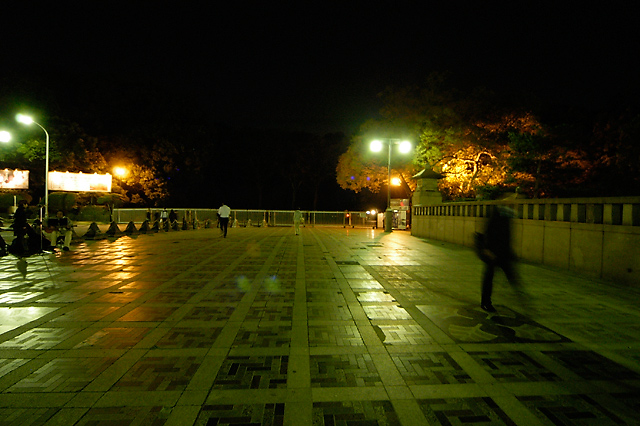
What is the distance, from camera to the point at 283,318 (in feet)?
17.9

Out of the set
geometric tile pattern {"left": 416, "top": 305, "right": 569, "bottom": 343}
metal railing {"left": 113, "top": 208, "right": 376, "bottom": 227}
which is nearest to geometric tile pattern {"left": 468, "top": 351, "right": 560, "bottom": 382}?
geometric tile pattern {"left": 416, "top": 305, "right": 569, "bottom": 343}

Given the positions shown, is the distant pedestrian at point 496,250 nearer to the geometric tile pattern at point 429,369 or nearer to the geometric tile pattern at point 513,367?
the geometric tile pattern at point 513,367

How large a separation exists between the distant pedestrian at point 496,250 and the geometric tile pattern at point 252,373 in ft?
11.6

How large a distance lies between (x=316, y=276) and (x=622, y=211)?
6.74 metres

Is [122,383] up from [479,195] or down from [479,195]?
down

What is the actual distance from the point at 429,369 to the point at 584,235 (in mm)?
7171

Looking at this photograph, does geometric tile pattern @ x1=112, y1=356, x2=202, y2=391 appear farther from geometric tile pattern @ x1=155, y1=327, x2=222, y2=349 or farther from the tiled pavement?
geometric tile pattern @ x1=155, y1=327, x2=222, y2=349

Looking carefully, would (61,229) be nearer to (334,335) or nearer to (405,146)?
(334,335)

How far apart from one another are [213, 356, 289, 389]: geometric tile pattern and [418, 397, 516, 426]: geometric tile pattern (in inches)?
52.0

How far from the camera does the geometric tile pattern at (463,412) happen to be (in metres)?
2.91

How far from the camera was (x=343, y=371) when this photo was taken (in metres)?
3.77

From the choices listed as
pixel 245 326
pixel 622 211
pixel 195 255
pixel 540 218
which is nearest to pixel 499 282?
pixel 622 211

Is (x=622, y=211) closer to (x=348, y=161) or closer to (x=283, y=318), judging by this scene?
(x=283, y=318)

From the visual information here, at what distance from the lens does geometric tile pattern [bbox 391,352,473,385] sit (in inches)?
141
